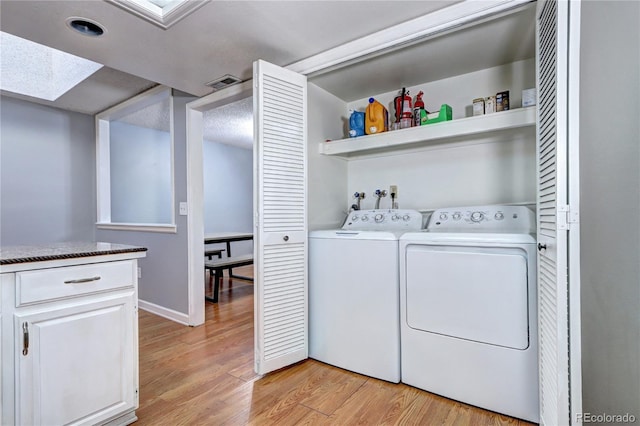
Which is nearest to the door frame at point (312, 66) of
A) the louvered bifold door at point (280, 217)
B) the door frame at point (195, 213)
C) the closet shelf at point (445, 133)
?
the door frame at point (195, 213)

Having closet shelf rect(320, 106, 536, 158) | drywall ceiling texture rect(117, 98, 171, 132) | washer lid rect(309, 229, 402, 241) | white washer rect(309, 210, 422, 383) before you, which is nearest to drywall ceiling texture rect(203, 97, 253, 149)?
drywall ceiling texture rect(117, 98, 171, 132)

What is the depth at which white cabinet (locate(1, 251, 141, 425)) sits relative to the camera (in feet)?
3.96

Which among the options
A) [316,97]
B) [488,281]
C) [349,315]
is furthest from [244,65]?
[488,281]

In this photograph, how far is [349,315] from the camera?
2.09 meters

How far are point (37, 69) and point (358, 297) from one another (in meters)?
3.85

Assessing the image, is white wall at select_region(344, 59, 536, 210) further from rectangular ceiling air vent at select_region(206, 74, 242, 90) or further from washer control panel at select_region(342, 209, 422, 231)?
rectangular ceiling air vent at select_region(206, 74, 242, 90)

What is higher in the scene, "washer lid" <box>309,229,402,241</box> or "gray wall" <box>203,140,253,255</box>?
"gray wall" <box>203,140,253,255</box>

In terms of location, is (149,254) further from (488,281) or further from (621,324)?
(621,324)

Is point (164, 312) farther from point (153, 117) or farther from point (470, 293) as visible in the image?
point (470, 293)

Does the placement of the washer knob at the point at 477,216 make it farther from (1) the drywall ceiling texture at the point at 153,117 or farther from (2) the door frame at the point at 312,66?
(1) the drywall ceiling texture at the point at 153,117

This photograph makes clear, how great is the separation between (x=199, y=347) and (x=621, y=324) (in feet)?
8.18

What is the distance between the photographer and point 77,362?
1355 mm

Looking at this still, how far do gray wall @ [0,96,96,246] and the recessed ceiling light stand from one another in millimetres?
2397

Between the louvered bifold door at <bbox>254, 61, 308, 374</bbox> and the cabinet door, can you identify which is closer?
the cabinet door
